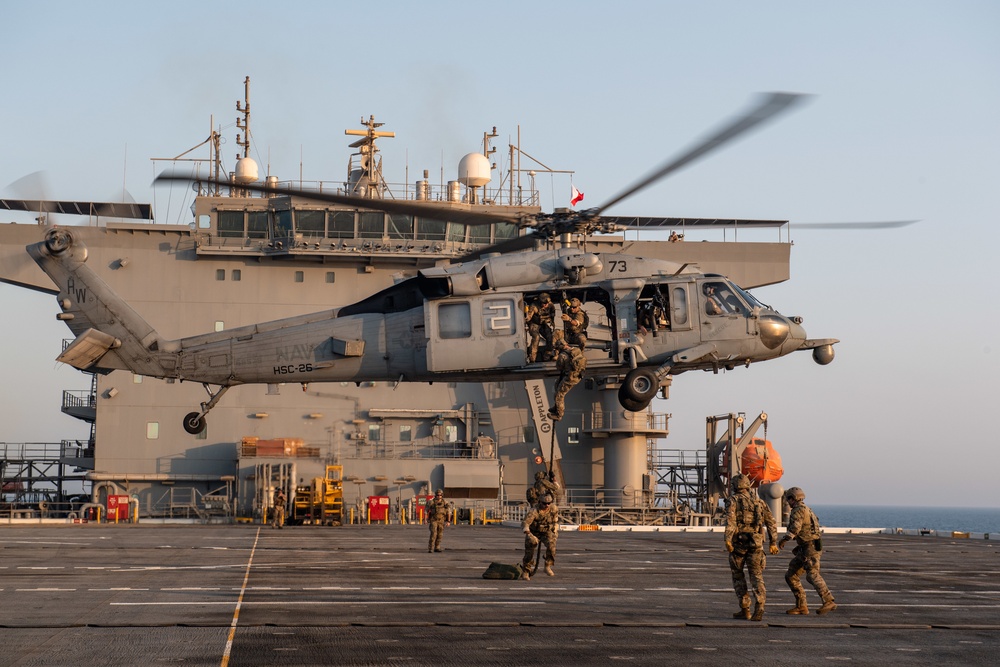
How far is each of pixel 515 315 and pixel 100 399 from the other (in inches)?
1057

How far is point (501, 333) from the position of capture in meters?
21.9

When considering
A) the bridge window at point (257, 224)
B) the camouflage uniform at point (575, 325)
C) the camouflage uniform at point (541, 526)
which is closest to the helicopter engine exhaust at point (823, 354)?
the camouflage uniform at point (575, 325)

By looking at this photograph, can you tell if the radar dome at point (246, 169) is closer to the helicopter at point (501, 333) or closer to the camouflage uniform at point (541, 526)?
the helicopter at point (501, 333)

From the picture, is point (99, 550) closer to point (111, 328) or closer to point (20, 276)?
point (111, 328)

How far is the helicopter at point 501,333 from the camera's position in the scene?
71.9 feet

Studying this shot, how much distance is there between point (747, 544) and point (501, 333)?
8.97m

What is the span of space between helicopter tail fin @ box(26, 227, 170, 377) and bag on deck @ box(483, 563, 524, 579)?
899cm

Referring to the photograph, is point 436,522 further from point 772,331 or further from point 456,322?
point 772,331

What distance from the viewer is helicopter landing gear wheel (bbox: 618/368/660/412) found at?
21766 millimetres

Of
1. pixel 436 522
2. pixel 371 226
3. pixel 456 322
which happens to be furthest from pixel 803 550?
pixel 371 226

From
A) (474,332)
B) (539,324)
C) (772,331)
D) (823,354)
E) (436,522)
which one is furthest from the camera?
(436,522)

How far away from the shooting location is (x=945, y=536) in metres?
36.9

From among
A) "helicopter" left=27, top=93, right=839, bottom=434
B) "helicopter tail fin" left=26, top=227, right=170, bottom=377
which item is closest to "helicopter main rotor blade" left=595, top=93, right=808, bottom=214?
"helicopter" left=27, top=93, right=839, bottom=434

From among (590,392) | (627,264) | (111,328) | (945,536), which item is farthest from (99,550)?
(945,536)
